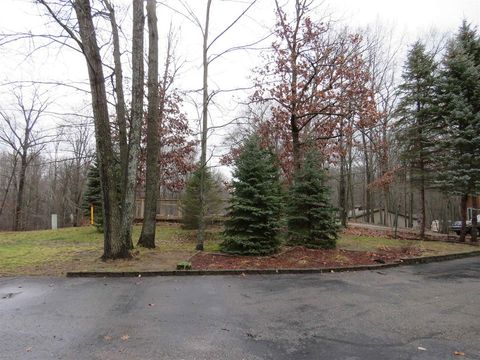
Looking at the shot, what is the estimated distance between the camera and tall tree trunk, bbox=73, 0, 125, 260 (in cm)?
959

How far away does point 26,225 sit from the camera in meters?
39.2

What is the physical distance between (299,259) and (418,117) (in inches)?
436

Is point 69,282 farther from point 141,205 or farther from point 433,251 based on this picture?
point 141,205

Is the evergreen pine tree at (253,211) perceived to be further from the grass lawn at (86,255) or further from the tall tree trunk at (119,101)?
the tall tree trunk at (119,101)

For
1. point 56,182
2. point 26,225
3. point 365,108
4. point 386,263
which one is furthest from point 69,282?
point 56,182

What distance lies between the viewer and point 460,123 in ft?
53.8

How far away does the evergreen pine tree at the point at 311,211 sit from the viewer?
11922mm

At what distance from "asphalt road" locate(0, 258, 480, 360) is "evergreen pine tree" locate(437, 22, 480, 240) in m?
9.38

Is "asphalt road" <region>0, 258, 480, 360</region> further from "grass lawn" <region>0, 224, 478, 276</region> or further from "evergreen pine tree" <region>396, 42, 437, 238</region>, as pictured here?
"evergreen pine tree" <region>396, 42, 437, 238</region>

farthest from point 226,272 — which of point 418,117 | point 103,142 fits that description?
point 418,117

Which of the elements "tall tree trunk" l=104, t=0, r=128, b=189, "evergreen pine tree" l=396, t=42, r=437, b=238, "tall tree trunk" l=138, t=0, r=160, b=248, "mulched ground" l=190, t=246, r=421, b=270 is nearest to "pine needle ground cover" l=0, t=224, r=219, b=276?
"tall tree trunk" l=138, t=0, r=160, b=248

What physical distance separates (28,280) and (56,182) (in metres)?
40.3

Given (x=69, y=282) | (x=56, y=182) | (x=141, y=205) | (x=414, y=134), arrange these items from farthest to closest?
(x=56, y=182), (x=141, y=205), (x=414, y=134), (x=69, y=282)

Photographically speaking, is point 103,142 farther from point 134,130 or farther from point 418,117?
point 418,117
